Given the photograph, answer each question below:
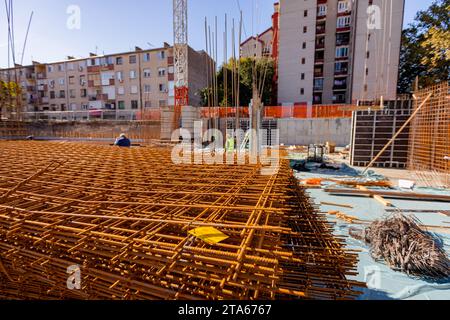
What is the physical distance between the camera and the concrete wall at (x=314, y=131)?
51.0ft

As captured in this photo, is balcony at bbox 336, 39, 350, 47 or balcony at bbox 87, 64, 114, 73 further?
balcony at bbox 87, 64, 114, 73

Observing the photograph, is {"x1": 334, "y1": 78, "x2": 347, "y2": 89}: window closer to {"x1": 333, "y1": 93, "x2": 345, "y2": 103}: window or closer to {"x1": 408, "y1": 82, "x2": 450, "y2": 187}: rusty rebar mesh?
{"x1": 333, "y1": 93, "x2": 345, "y2": 103}: window

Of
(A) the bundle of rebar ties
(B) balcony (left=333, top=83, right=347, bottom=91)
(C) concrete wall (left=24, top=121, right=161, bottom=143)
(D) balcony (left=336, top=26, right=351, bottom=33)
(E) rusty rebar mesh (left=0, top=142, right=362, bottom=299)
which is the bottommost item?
(A) the bundle of rebar ties

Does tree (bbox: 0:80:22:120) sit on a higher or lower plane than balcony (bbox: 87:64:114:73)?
lower

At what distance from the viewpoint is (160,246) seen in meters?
1.47

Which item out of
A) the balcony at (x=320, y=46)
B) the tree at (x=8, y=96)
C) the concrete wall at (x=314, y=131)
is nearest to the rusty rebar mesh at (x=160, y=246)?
the concrete wall at (x=314, y=131)

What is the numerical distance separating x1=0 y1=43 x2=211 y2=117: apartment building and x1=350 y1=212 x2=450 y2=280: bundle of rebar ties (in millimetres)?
27718

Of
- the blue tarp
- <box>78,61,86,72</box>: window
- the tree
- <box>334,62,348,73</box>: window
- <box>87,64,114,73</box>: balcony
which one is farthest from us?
<box>78,61,86,72</box>: window

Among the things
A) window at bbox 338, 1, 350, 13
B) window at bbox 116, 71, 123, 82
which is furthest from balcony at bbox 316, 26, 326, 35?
window at bbox 116, 71, 123, 82

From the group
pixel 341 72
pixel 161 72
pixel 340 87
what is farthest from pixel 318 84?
pixel 161 72

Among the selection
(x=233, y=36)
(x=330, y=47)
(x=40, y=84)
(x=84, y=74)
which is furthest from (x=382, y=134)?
(x=40, y=84)

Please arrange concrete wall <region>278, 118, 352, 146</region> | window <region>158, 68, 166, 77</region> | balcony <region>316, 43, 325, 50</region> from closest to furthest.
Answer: concrete wall <region>278, 118, 352, 146</region> → balcony <region>316, 43, 325, 50</region> → window <region>158, 68, 166, 77</region>

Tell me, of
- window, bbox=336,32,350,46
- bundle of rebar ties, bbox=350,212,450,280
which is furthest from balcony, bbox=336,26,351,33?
bundle of rebar ties, bbox=350,212,450,280

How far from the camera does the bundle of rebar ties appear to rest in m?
2.66
